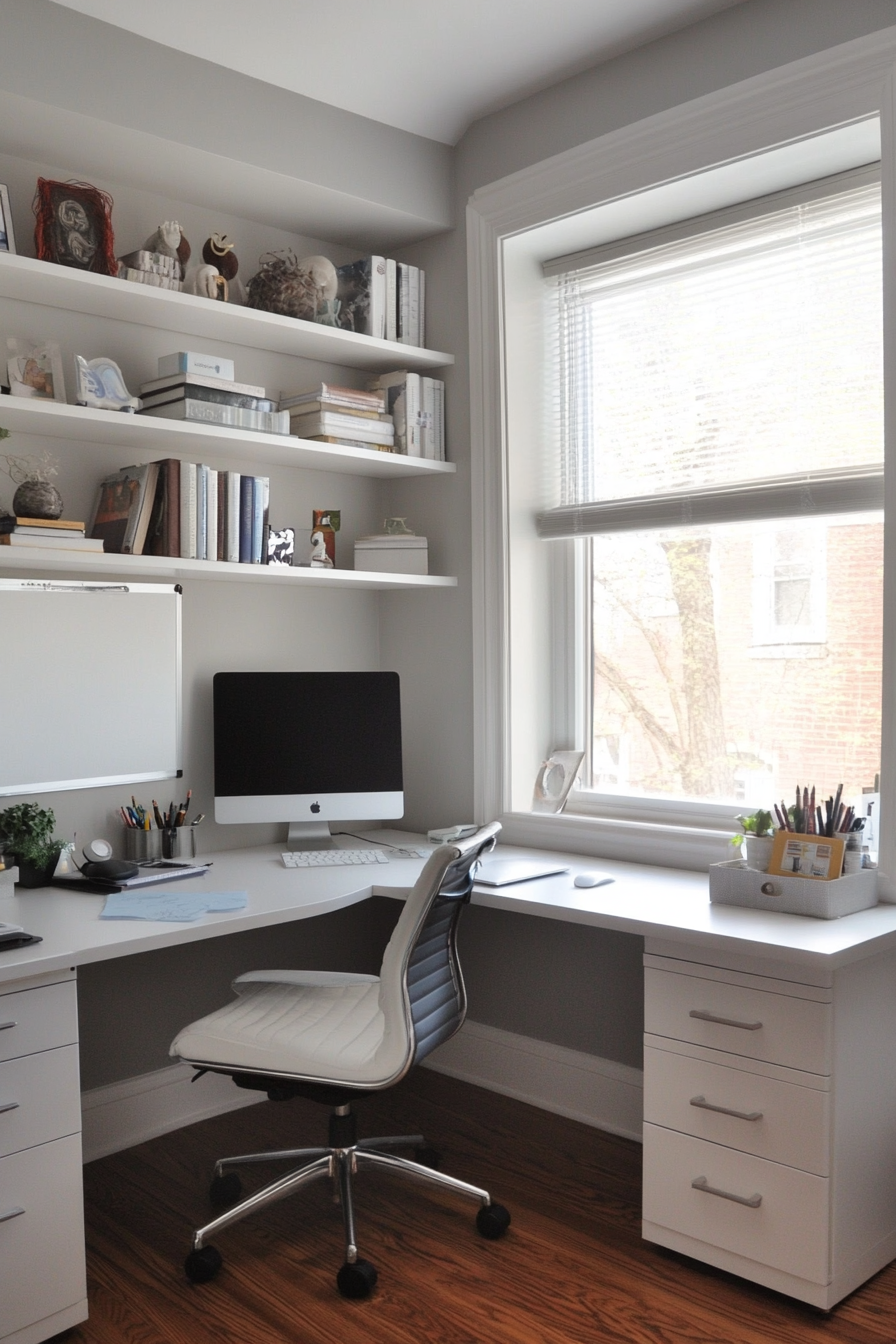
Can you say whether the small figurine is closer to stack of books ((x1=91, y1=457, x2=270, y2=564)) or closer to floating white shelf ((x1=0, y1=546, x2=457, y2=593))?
stack of books ((x1=91, y1=457, x2=270, y2=564))

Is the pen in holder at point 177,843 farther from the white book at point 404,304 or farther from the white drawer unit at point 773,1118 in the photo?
the white book at point 404,304

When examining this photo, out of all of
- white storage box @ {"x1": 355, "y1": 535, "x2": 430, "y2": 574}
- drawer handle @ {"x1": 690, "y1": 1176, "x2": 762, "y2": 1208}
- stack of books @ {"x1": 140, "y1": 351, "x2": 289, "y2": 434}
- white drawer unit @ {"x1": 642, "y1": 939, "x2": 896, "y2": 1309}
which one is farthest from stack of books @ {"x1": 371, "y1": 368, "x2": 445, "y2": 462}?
drawer handle @ {"x1": 690, "y1": 1176, "x2": 762, "y2": 1208}

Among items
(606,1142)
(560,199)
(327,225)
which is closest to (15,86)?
(327,225)

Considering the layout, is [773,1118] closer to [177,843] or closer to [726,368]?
[177,843]

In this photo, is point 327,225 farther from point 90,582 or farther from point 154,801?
point 154,801

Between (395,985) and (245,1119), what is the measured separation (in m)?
1.14

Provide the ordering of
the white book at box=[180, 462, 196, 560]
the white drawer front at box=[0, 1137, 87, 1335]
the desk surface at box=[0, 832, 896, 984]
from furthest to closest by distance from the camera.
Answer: the white book at box=[180, 462, 196, 560] → the desk surface at box=[0, 832, 896, 984] → the white drawer front at box=[0, 1137, 87, 1335]

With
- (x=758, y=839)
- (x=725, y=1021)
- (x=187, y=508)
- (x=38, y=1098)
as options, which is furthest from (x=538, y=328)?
(x=38, y=1098)

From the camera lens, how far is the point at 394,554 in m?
3.26

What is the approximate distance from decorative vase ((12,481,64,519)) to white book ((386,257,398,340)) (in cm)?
117

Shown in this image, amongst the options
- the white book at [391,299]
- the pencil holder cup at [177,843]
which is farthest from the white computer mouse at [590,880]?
the white book at [391,299]

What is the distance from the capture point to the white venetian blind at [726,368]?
2627 mm

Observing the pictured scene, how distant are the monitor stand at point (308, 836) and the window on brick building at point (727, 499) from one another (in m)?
0.72

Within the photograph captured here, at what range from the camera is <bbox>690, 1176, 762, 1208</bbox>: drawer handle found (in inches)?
83.7
